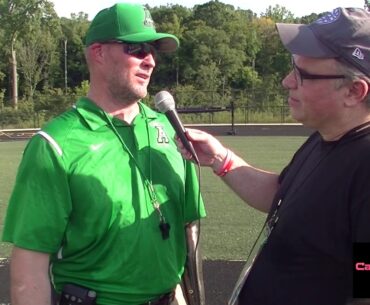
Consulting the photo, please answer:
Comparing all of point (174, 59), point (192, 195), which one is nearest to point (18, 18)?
point (174, 59)

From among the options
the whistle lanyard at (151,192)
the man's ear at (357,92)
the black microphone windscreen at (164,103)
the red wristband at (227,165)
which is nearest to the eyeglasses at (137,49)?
the black microphone windscreen at (164,103)

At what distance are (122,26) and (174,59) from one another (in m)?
73.1

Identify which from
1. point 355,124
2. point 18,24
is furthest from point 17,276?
point 18,24

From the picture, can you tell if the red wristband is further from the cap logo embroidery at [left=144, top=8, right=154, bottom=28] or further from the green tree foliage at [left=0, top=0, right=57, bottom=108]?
the green tree foliage at [left=0, top=0, right=57, bottom=108]

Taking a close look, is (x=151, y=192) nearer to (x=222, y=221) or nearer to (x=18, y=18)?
(x=222, y=221)

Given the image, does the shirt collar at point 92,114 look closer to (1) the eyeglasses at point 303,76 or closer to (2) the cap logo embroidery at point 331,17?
(1) the eyeglasses at point 303,76

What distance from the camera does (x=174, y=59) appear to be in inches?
2960

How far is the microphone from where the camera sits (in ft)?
9.63

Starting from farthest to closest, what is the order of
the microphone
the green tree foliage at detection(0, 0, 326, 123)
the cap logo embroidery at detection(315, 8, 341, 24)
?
the green tree foliage at detection(0, 0, 326, 123), the microphone, the cap logo embroidery at detection(315, 8, 341, 24)

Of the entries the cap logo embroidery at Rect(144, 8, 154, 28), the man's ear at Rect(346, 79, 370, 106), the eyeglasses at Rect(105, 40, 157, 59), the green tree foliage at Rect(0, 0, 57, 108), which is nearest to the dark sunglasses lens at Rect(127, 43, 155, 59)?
the eyeglasses at Rect(105, 40, 157, 59)

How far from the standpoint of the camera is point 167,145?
3100 millimetres

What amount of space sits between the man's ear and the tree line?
166 feet

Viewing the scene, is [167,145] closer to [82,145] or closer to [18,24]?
[82,145]

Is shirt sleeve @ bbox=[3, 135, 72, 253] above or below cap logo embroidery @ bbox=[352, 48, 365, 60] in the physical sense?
below
